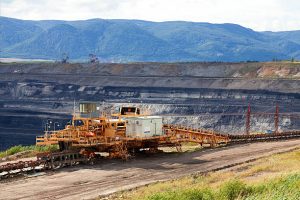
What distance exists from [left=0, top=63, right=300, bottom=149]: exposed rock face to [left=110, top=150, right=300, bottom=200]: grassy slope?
159 ft

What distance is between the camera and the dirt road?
22859 mm

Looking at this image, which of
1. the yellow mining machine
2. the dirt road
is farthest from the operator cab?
the dirt road

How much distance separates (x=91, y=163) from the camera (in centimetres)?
3045

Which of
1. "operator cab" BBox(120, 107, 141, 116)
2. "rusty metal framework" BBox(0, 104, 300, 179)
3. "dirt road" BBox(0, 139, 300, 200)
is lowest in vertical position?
"dirt road" BBox(0, 139, 300, 200)

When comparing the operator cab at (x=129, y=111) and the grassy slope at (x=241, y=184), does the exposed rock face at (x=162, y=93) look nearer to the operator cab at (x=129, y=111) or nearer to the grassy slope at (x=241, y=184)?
the operator cab at (x=129, y=111)

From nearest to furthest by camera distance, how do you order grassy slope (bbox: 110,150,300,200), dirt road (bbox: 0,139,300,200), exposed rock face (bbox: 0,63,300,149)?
grassy slope (bbox: 110,150,300,200), dirt road (bbox: 0,139,300,200), exposed rock face (bbox: 0,63,300,149)

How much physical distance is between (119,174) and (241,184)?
11.6 m

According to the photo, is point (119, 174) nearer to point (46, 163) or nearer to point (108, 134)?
point (46, 163)

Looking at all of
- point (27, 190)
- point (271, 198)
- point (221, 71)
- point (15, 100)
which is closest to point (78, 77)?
point (15, 100)

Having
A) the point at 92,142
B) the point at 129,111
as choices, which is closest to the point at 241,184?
the point at 92,142

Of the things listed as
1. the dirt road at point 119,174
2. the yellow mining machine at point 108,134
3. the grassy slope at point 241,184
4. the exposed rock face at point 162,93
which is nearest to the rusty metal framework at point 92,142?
the yellow mining machine at point 108,134

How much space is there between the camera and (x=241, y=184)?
16.5 m

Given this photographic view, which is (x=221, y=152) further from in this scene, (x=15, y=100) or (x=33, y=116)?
(x=15, y=100)

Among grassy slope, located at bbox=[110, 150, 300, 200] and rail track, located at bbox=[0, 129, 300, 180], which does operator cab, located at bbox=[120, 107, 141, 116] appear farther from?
grassy slope, located at bbox=[110, 150, 300, 200]
